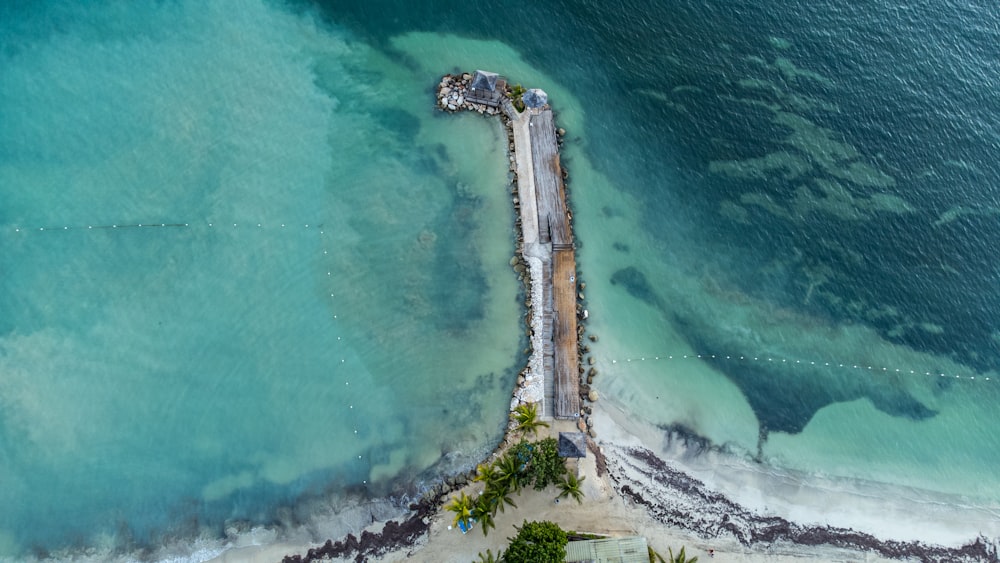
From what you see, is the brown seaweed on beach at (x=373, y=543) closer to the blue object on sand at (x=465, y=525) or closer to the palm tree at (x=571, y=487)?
the blue object on sand at (x=465, y=525)

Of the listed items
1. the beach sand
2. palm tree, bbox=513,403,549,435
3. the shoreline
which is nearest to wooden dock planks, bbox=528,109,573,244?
the shoreline

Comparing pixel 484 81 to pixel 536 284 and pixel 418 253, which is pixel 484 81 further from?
pixel 536 284

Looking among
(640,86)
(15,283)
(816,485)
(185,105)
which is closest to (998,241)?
(816,485)

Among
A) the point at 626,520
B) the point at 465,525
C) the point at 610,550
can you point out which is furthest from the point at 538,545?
the point at 626,520

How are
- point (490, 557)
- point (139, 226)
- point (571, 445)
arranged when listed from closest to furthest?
point (490, 557)
point (571, 445)
point (139, 226)

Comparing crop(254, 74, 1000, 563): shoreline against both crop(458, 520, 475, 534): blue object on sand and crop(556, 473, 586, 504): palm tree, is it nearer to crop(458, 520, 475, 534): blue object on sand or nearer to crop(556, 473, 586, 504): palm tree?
crop(458, 520, 475, 534): blue object on sand
